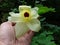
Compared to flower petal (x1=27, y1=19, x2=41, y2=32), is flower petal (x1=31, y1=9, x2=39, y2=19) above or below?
above

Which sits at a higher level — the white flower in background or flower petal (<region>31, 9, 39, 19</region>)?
flower petal (<region>31, 9, 39, 19</region>)

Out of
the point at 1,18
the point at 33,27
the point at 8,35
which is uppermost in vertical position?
the point at 33,27

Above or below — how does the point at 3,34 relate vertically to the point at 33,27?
below

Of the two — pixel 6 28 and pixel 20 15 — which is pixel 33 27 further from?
pixel 6 28

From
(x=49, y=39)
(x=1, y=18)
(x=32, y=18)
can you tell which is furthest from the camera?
(x=1, y=18)

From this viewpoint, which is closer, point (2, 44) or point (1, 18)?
point (2, 44)

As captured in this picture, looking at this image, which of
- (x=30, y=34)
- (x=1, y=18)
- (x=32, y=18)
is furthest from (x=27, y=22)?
(x=1, y=18)

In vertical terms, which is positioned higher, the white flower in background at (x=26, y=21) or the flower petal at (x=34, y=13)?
the flower petal at (x=34, y=13)

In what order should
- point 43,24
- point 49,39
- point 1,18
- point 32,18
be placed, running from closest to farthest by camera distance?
point 32,18 → point 49,39 → point 43,24 → point 1,18

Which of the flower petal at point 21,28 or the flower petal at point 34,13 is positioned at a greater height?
the flower petal at point 34,13

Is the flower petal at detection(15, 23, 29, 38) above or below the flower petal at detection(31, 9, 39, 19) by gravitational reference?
below

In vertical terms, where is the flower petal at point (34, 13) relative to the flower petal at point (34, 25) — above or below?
above
